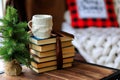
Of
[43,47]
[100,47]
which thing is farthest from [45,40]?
[100,47]

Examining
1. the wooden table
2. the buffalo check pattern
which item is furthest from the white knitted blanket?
the wooden table

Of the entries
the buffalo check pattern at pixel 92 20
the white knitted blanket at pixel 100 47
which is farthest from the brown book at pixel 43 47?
the buffalo check pattern at pixel 92 20

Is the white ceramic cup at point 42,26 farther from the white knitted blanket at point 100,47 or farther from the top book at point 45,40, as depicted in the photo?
the white knitted blanket at point 100,47

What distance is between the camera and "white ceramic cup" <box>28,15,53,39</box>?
1.05 metres

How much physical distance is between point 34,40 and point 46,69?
13 centimetres

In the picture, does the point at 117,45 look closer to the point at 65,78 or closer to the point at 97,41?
the point at 97,41

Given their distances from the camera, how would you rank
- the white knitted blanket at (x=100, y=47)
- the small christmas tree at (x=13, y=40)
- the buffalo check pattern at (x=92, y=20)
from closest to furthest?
1. the small christmas tree at (x=13, y=40)
2. the white knitted blanket at (x=100, y=47)
3. the buffalo check pattern at (x=92, y=20)

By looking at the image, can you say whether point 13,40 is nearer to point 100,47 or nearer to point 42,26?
point 42,26

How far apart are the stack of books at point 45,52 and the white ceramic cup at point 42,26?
0.02 m

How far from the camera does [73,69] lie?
112 cm

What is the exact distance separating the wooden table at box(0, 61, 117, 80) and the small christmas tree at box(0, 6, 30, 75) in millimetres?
61

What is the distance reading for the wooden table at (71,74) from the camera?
102 centimetres

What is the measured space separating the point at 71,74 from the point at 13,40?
269 millimetres

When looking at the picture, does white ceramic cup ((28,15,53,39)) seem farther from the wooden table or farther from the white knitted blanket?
the white knitted blanket
